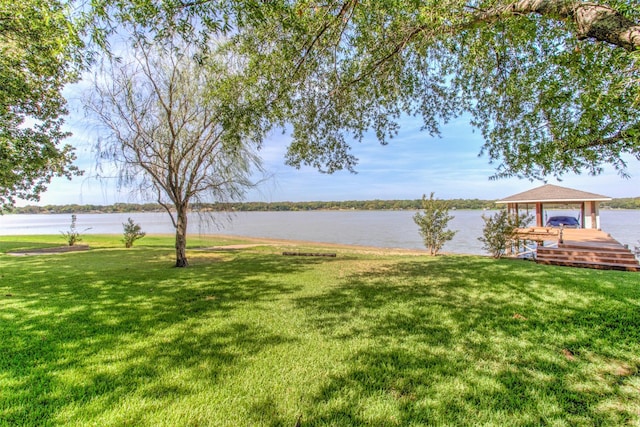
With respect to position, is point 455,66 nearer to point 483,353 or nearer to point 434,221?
point 483,353

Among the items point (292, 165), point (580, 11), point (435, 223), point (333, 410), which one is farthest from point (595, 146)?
point (435, 223)

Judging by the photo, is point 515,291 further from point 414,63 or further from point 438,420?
point 414,63

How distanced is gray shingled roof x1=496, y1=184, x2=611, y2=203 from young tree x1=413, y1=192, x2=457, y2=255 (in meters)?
6.40

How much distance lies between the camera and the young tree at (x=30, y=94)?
6082 millimetres

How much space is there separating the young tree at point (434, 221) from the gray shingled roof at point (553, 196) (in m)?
6.40

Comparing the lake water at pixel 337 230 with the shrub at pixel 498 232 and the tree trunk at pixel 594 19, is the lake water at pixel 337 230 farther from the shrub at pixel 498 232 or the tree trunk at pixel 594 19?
the tree trunk at pixel 594 19

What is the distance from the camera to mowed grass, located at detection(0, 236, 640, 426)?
2.27 m

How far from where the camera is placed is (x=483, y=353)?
3252 mm

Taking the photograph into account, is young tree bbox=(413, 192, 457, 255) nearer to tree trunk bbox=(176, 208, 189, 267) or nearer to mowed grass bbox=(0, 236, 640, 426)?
mowed grass bbox=(0, 236, 640, 426)

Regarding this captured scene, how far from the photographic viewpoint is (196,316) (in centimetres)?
440

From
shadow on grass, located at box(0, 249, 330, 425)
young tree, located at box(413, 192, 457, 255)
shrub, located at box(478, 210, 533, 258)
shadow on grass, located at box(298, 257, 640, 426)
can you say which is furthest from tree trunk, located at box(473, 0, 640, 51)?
young tree, located at box(413, 192, 457, 255)

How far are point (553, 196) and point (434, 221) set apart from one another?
8259mm

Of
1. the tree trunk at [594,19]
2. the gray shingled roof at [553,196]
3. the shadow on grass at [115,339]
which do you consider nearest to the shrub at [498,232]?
the gray shingled roof at [553,196]

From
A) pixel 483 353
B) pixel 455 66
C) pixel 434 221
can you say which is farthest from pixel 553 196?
pixel 483 353
